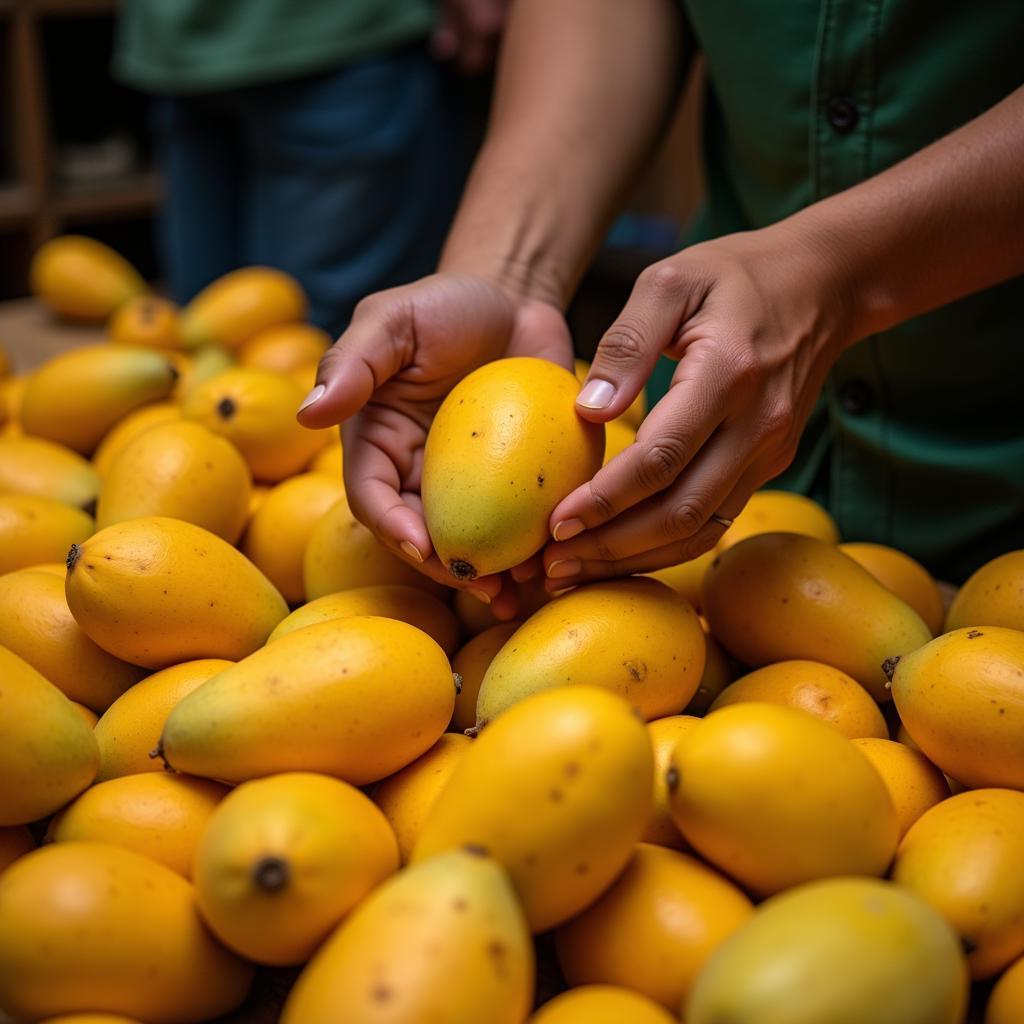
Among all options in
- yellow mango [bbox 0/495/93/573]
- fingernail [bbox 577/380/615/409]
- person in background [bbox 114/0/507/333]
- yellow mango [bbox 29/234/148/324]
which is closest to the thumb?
fingernail [bbox 577/380/615/409]

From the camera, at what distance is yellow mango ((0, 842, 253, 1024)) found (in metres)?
0.66

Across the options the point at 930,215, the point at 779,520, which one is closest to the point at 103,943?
the point at 779,520

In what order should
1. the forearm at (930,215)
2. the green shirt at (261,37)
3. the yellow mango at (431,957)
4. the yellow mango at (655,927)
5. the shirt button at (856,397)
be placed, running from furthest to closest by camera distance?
1. the green shirt at (261,37)
2. the shirt button at (856,397)
3. the forearm at (930,215)
4. the yellow mango at (655,927)
5. the yellow mango at (431,957)

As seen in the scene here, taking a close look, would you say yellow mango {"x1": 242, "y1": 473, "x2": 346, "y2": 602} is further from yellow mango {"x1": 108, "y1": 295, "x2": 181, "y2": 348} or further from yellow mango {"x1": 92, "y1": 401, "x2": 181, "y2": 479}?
yellow mango {"x1": 108, "y1": 295, "x2": 181, "y2": 348}

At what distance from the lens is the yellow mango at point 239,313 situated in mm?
1771

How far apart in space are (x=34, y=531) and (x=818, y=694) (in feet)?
2.47

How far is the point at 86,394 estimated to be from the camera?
1.39m

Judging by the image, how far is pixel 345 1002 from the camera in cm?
57

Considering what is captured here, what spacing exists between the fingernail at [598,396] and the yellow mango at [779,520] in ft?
0.87

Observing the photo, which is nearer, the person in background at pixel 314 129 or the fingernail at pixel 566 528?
the fingernail at pixel 566 528

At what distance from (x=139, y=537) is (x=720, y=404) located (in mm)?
490

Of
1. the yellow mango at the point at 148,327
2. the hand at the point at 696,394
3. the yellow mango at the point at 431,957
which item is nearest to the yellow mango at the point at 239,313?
the yellow mango at the point at 148,327

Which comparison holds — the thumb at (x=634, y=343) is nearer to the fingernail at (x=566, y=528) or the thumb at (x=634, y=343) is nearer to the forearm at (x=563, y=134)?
the fingernail at (x=566, y=528)

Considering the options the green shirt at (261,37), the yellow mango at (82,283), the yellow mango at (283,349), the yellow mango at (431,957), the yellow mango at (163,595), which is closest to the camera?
the yellow mango at (431,957)
